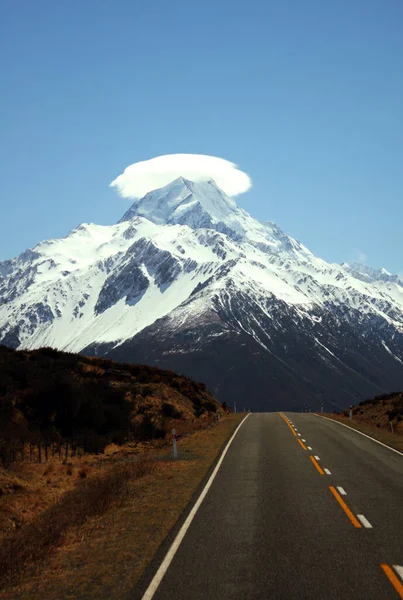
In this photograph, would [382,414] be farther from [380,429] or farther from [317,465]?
[317,465]

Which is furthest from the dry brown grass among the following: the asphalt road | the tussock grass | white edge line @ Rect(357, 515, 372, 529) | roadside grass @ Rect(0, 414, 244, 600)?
white edge line @ Rect(357, 515, 372, 529)

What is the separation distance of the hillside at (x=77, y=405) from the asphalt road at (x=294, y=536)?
350 inches

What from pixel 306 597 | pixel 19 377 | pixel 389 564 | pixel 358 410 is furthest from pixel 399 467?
pixel 358 410

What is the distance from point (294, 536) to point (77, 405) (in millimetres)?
19733

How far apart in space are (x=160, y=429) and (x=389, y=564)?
24671 millimetres

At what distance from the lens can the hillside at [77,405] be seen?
27.5 m

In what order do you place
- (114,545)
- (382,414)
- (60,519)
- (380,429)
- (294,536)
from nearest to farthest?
(114,545)
(294,536)
(60,519)
(380,429)
(382,414)

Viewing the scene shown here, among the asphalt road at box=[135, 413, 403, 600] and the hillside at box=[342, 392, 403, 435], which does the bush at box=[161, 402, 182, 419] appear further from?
the asphalt road at box=[135, 413, 403, 600]

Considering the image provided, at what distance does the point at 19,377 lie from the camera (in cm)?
3488

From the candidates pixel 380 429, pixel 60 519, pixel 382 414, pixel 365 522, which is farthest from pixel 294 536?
pixel 382 414

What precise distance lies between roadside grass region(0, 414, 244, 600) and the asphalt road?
2.23ft

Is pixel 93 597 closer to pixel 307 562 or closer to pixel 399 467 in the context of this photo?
pixel 307 562

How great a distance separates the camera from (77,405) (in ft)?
98.7

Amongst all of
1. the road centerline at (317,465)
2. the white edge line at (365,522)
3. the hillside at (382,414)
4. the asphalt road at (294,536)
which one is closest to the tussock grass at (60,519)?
the asphalt road at (294,536)
